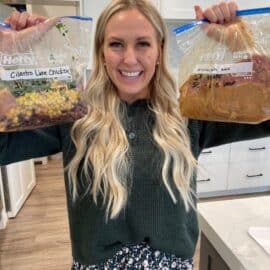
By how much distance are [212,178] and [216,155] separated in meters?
0.21

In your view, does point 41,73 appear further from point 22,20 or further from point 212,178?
point 212,178

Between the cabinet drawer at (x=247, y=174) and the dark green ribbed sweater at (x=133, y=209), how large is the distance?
1951 millimetres

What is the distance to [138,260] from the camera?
0.87 metres

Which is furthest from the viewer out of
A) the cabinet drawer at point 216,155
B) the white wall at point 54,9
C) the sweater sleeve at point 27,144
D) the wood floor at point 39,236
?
the white wall at point 54,9

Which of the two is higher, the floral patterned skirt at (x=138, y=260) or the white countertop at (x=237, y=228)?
the white countertop at (x=237, y=228)

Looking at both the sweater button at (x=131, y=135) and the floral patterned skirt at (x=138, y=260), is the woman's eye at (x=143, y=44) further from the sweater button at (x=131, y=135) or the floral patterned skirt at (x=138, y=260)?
the floral patterned skirt at (x=138, y=260)

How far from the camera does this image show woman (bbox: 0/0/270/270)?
852mm

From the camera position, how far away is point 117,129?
907 mm

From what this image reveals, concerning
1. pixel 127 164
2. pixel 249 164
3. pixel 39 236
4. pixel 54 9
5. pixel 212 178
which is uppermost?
pixel 54 9

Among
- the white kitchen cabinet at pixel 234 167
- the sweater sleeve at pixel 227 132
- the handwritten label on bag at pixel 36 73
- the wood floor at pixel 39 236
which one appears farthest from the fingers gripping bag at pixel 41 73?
the white kitchen cabinet at pixel 234 167

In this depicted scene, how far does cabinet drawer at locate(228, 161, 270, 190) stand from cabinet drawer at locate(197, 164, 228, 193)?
65mm

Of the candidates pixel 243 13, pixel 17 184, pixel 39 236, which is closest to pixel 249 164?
pixel 39 236

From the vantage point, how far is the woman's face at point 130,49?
0.85 metres

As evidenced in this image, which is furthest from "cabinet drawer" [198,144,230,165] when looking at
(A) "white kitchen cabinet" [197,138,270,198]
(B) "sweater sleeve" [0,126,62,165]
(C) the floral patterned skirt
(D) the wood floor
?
(B) "sweater sleeve" [0,126,62,165]
